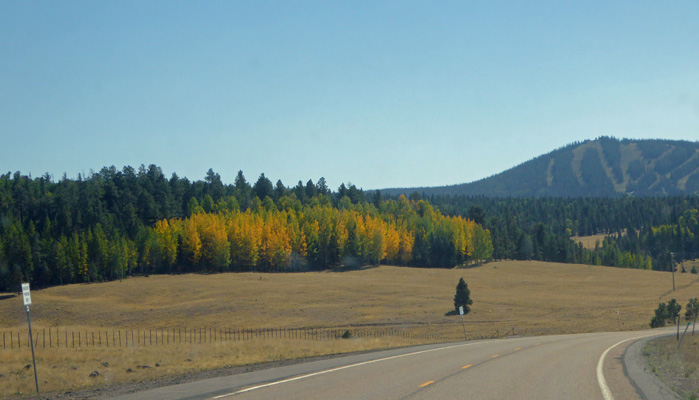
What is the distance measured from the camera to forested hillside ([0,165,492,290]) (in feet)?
324

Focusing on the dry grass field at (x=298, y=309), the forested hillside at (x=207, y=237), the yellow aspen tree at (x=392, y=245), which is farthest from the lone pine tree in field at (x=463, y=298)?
the yellow aspen tree at (x=392, y=245)

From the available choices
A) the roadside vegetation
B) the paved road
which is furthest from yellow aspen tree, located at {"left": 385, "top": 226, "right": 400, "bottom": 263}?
the paved road

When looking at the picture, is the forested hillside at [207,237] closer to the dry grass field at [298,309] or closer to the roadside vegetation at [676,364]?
the dry grass field at [298,309]

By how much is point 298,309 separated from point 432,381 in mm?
58185

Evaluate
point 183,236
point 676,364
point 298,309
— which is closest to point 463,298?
point 298,309

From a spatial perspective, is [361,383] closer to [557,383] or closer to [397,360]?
[557,383]

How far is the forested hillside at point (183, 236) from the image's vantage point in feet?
324

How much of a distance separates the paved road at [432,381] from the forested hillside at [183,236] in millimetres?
89935

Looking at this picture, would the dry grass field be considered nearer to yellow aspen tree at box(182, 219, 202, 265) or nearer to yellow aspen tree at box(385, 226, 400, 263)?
yellow aspen tree at box(182, 219, 202, 265)

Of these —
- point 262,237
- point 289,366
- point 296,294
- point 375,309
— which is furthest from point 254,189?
point 289,366

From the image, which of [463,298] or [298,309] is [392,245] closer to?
[298,309]

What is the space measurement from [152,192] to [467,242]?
85450 mm

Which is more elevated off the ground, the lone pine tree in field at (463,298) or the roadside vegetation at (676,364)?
the roadside vegetation at (676,364)

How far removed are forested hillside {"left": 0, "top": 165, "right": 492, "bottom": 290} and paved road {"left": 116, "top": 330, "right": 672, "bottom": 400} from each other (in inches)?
3541
